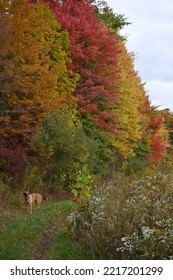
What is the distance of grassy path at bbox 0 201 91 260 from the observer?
10.7 metres

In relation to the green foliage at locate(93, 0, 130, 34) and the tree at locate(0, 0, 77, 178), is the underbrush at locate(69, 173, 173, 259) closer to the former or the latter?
the tree at locate(0, 0, 77, 178)

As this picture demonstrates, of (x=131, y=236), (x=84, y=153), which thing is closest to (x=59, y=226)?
(x=131, y=236)

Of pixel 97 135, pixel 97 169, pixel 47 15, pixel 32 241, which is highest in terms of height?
pixel 47 15

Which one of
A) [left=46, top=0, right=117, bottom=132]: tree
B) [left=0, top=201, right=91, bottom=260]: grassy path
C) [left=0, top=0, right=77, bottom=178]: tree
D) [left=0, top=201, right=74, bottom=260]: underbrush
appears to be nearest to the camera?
[left=0, top=201, right=91, bottom=260]: grassy path

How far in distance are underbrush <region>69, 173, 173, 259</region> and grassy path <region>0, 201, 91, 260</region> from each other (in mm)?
377

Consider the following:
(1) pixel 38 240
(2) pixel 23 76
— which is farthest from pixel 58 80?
(1) pixel 38 240

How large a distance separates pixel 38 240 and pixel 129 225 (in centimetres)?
372

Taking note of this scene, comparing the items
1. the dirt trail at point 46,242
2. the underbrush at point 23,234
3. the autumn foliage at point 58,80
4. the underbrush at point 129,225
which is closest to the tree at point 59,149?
the autumn foliage at point 58,80

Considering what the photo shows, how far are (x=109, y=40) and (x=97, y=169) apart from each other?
8640 mm

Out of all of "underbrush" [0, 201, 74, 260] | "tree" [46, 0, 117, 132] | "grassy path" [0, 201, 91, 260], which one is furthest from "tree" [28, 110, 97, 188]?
"grassy path" [0, 201, 91, 260]

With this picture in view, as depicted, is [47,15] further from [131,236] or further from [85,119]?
[131,236]

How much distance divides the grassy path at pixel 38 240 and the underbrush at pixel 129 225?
377mm

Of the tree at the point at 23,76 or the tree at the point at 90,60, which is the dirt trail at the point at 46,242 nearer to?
the tree at the point at 23,76

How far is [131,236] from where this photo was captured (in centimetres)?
900
